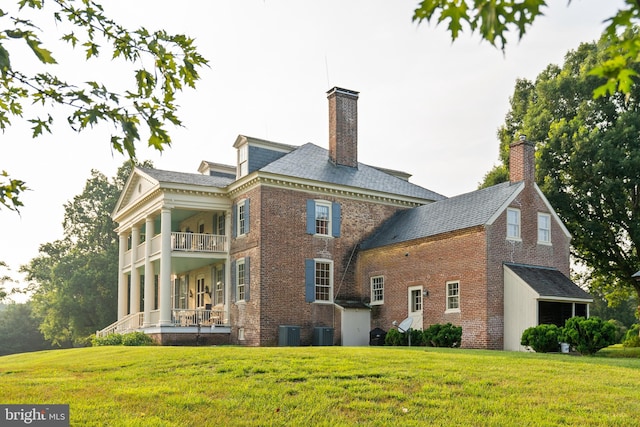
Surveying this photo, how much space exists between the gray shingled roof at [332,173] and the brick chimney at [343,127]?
0.41 metres

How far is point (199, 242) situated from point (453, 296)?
10990mm

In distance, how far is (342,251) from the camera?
1091 inches

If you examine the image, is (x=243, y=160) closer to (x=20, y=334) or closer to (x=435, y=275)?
(x=435, y=275)

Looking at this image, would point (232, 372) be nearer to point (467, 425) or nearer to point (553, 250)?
point (467, 425)

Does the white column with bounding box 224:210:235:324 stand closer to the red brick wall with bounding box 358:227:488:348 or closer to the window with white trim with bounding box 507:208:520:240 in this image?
the red brick wall with bounding box 358:227:488:348

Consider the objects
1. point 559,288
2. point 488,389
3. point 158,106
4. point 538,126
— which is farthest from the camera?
point 538,126

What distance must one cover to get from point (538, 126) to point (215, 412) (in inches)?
1077

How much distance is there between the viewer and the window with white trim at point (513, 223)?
23.7 metres

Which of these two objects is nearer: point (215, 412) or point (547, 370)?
point (215, 412)

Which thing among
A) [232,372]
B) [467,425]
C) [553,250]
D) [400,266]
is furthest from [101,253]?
[467,425]

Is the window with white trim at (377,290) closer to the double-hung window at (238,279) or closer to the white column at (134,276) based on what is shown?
the double-hung window at (238,279)

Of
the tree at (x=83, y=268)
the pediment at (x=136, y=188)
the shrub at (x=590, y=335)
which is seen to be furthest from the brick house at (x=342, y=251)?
the tree at (x=83, y=268)

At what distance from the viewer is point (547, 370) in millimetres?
12852

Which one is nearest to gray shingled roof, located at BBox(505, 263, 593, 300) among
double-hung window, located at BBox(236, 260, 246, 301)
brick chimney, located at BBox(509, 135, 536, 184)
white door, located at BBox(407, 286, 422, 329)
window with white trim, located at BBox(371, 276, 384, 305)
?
brick chimney, located at BBox(509, 135, 536, 184)
